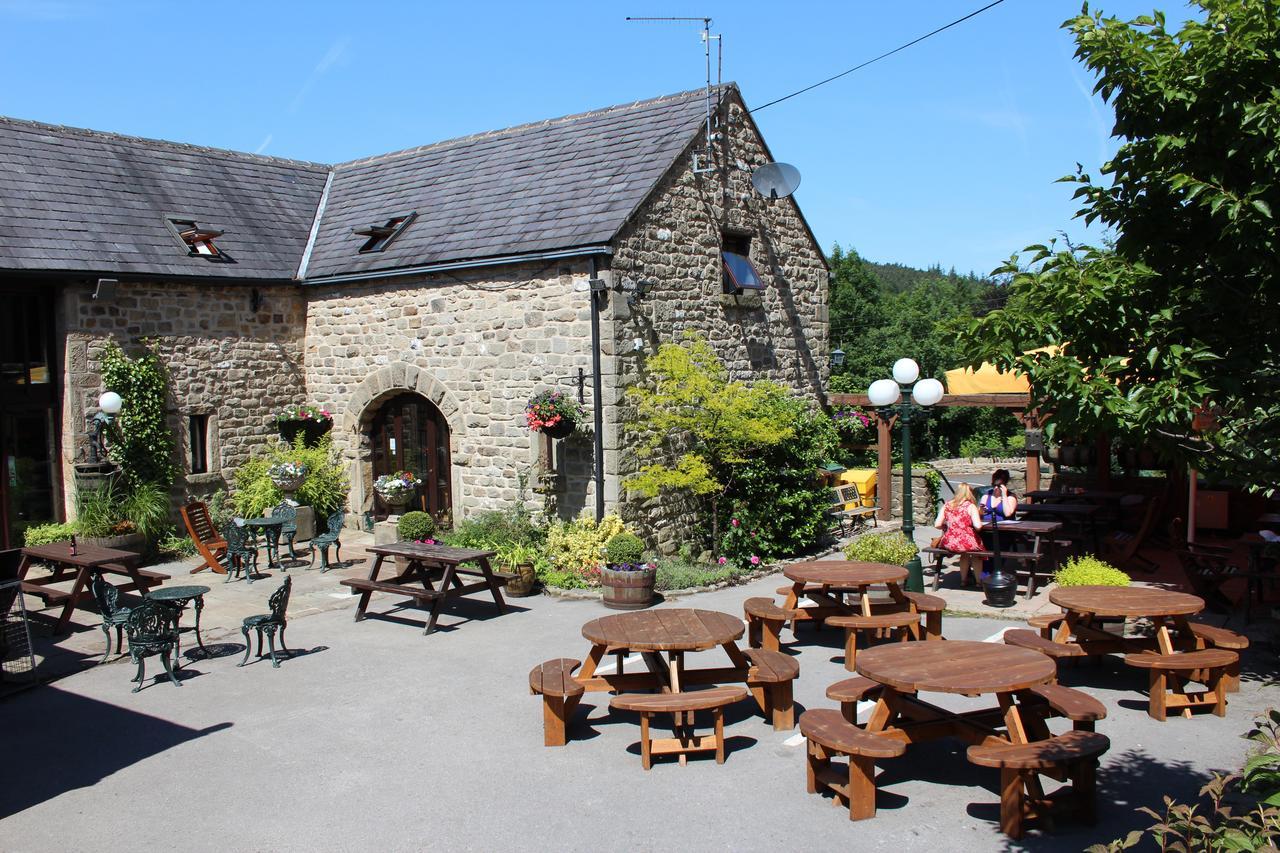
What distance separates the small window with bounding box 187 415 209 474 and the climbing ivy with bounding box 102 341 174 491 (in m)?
0.43

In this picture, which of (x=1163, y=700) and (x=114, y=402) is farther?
(x=114, y=402)

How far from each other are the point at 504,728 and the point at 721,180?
9.49 m

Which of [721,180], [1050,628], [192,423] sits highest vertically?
[721,180]

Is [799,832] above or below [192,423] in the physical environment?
below

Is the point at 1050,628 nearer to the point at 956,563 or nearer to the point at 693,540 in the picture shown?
the point at 956,563

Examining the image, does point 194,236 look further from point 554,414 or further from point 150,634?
point 150,634

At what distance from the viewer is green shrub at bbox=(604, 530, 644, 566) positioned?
10781 mm

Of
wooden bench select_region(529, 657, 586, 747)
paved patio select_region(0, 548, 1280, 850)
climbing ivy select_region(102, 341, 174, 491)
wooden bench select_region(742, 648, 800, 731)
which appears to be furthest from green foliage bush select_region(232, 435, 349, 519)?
wooden bench select_region(742, 648, 800, 731)

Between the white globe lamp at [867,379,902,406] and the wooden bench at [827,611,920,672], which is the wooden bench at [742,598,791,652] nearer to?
the wooden bench at [827,611,920,672]

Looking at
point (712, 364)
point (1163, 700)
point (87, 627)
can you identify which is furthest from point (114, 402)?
point (1163, 700)

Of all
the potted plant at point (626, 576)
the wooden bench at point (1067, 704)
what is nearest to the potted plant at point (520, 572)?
the potted plant at point (626, 576)

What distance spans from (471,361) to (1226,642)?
959 cm

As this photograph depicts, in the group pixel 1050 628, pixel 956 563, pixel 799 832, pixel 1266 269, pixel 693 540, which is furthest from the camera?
pixel 693 540

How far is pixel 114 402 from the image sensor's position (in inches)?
504
